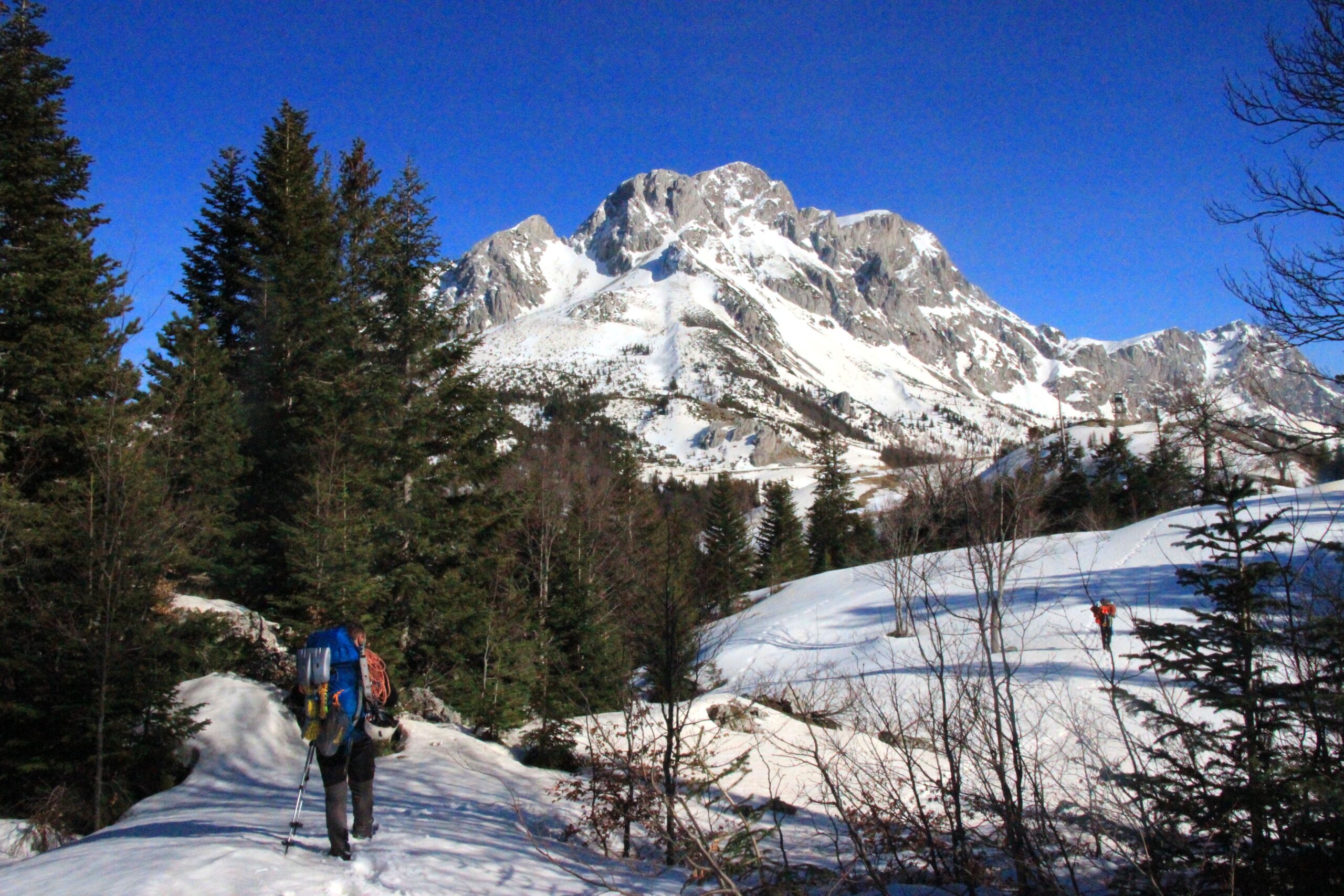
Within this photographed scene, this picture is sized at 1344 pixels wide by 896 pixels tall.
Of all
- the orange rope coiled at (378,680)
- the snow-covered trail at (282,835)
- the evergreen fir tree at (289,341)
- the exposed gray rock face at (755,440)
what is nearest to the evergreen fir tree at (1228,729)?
the snow-covered trail at (282,835)

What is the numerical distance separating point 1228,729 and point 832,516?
4279 centimetres

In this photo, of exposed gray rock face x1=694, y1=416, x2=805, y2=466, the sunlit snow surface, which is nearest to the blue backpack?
the sunlit snow surface

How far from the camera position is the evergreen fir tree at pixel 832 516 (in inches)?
1843

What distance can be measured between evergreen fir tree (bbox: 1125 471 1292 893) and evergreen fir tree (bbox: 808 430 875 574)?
130ft

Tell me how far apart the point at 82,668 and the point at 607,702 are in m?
9.98

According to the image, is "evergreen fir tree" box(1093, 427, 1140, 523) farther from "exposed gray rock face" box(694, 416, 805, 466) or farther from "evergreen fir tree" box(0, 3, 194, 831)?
"exposed gray rock face" box(694, 416, 805, 466)

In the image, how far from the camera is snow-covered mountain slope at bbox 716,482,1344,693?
21094 mm

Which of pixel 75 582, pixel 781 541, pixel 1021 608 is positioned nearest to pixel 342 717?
pixel 75 582

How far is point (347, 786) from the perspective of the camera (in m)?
5.46

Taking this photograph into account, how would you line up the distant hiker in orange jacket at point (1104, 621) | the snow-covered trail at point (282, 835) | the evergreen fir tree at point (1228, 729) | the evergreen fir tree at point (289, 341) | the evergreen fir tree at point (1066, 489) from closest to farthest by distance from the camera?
the snow-covered trail at point (282, 835)
the evergreen fir tree at point (1228, 729)
the distant hiker in orange jacket at point (1104, 621)
the evergreen fir tree at point (289, 341)
the evergreen fir tree at point (1066, 489)

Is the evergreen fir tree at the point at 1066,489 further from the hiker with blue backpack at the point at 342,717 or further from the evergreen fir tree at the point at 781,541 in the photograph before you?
the hiker with blue backpack at the point at 342,717

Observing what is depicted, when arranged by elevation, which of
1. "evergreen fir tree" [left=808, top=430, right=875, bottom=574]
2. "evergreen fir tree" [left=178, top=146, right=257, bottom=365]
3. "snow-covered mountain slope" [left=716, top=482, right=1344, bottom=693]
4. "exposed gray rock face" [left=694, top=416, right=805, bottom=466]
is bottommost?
"snow-covered mountain slope" [left=716, top=482, right=1344, bottom=693]

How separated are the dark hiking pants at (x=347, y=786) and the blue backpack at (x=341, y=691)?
0.31ft

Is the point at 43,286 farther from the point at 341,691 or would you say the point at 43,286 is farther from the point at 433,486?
the point at 341,691
